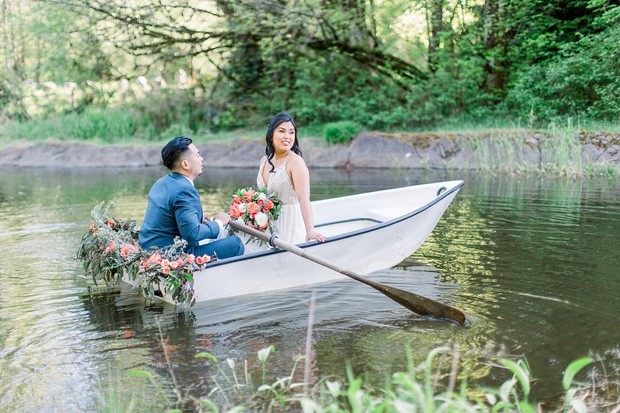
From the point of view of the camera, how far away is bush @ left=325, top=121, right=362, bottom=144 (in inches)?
602

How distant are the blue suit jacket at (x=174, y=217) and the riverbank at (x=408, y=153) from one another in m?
8.84

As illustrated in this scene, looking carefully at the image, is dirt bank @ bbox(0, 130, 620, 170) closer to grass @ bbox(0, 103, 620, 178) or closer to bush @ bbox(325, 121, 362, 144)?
grass @ bbox(0, 103, 620, 178)

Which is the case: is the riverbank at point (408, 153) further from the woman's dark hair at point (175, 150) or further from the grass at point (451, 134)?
the woman's dark hair at point (175, 150)

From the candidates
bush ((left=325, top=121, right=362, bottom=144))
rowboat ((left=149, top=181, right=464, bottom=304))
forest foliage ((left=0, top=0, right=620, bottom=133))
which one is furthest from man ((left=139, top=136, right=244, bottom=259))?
bush ((left=325, top=121, right=362, bottom=144))

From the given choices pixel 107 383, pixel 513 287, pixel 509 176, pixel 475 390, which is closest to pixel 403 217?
pixel 513 287

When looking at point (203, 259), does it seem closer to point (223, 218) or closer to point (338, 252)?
point (223, 218)

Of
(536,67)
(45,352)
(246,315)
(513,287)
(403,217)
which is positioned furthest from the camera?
(536,67)

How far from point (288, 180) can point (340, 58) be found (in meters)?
12.5

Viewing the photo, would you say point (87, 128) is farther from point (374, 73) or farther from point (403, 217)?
point (403, 217)

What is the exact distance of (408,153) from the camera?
14.3m

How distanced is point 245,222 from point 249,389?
6.56 feet

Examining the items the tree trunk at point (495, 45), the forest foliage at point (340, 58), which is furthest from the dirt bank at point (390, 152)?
the tree trunk at point (495, 45)

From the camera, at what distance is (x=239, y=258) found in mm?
4711

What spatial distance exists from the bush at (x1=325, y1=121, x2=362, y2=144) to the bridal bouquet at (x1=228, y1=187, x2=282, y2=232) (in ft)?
33.6
